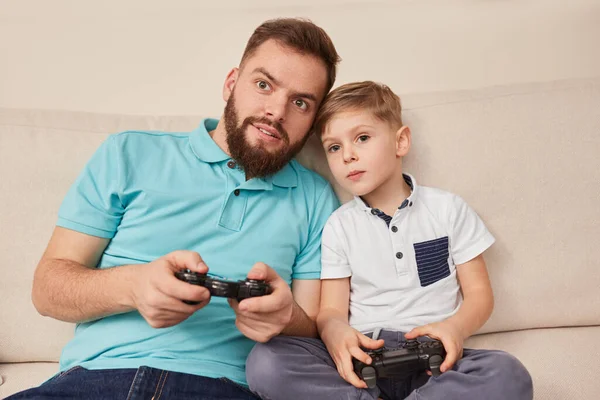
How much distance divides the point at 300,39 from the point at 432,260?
623mm

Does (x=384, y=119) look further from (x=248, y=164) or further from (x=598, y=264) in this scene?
(x=598, y=264)

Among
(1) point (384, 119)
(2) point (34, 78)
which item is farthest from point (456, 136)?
(2) point (34, 78)

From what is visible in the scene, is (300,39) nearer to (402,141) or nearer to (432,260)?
(402,141)

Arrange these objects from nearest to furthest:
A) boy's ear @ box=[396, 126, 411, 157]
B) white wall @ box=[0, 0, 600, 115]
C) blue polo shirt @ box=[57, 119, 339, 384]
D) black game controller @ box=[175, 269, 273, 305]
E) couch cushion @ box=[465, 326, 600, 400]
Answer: black game controller @ box=[175, 269, 273, 305] → blue polo shirt @ box=[57, 119, 339, 384] → couch cushion @ box=[465, 326, 600, 400] → boy's ear @ box=[396, 126, 411, 157] → white wall @ box=[0, 0, 600, 115]

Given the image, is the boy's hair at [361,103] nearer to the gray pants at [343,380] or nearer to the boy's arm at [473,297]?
the boy's arm at [473,297]

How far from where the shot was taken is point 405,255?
1.32 metres

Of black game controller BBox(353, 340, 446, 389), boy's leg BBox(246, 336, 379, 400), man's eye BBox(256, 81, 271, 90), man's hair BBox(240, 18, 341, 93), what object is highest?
man's hair BBox(240, 18, 341, 93)

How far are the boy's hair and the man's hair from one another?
0.10 meters

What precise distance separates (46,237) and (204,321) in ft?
1.67

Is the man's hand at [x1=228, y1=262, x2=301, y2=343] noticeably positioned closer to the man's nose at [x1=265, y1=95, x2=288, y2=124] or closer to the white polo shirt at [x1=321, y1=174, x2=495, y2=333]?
the white polo shirt at [x1=321, y1=174, x2=495, y2=333]

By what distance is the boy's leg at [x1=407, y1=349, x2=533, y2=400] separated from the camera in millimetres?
1042

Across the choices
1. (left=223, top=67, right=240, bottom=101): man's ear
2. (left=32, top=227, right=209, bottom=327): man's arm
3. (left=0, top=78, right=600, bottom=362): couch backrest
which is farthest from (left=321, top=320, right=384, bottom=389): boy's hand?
(left=223, top=67, right=240, bottom=101): man's ear

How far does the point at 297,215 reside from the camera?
1.39m

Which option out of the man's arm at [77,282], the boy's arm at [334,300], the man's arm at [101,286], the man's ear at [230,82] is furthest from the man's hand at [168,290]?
the man's ear at [230,82]
